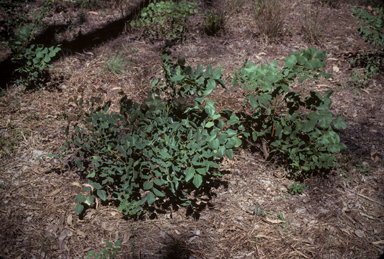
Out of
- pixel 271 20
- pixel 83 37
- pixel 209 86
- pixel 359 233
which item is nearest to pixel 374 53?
pixel 271 20

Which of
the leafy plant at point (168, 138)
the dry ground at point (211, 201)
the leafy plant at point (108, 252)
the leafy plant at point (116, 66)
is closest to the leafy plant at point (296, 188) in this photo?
the dry ground at point (211, 201)

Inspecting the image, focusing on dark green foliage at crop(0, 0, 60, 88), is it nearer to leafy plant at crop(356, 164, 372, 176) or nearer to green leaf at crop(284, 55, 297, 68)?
green leaf at crop(284, 55, 297, 68)

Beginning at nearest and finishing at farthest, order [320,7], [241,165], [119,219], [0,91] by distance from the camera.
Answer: [119,219]
[241,165]
[0,91]
[320,7]

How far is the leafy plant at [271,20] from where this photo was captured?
429cm

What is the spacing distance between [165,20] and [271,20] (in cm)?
181

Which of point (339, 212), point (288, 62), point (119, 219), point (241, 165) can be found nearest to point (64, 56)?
point (119, 219)

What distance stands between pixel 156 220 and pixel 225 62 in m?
2.70

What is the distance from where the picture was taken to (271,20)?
171 inches

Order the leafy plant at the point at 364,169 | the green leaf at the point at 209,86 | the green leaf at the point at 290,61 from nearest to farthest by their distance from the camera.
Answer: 1. the green leaf at the point at 209,86
2. the green leaf at the point at 290,61
3. the leafy plant at the point at 364,169

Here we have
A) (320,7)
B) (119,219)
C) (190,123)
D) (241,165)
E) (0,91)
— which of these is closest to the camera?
(190,123)

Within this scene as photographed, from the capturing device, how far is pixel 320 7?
511cm

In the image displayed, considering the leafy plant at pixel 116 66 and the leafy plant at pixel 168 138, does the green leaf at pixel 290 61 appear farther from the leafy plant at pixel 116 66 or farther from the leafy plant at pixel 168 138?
the leafy plant at pixel 116 66

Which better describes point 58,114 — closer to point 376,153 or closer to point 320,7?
point 376,153

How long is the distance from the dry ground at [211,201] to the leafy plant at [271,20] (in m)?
1.25
